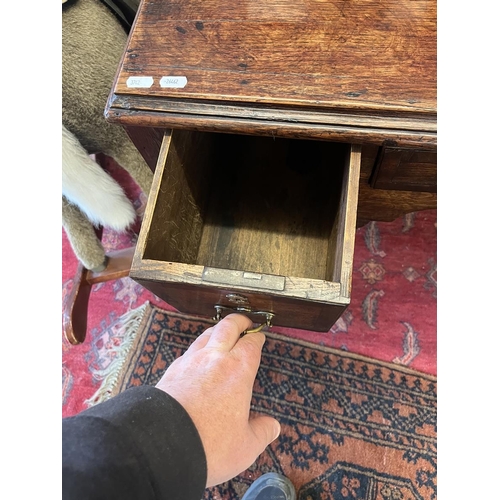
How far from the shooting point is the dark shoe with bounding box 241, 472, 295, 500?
0.84 meters

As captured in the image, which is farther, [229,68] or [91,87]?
[91,87]

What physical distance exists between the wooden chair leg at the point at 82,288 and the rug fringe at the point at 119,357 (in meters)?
0.10

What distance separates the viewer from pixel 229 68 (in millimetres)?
550

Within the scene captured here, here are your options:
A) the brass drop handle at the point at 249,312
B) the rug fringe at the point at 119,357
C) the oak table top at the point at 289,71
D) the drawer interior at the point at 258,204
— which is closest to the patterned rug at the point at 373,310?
the rug fringe at the point at 119,357

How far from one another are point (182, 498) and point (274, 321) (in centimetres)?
31

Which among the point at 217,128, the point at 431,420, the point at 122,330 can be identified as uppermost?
the point at 217,128

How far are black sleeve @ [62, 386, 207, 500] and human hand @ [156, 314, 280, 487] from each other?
0.09ft

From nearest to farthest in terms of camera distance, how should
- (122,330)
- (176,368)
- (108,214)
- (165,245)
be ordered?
(176,368)
(165,245)
(108,214)
(122,330)

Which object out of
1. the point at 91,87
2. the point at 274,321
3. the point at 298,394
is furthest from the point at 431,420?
the point at 91,87

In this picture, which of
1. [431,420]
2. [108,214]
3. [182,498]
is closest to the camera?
[182,498]

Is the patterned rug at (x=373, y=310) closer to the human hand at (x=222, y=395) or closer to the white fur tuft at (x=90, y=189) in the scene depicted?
the white fur tuft at (x=90, y=189)

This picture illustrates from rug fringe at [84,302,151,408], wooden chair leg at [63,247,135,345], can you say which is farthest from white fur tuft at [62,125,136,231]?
rug fringe at [84,302,151,408]

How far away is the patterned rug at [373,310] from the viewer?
985 millimetres

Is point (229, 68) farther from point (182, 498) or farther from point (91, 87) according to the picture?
point (182, 498)
